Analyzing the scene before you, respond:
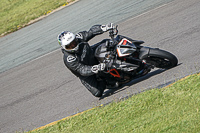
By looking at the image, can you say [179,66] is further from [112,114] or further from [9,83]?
[9,83]

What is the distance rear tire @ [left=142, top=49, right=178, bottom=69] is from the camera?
6.57 m

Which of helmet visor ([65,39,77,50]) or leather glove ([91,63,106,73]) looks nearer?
leather glove ([91,63,106,73])

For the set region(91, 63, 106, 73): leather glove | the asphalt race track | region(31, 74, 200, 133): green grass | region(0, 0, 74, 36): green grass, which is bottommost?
region(0, 0, 74, 36): green grass

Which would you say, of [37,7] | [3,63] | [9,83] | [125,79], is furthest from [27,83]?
[37,7]

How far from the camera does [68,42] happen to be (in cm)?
686

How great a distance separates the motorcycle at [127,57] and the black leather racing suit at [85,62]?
223 mm

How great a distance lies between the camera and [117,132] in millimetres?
5309

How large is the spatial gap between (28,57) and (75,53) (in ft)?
20.2

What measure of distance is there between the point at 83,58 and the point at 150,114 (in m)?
2.49

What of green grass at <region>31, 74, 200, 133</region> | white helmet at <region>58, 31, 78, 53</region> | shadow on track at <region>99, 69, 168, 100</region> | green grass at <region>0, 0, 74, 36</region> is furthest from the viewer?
green grass at <region>0, 0, 74, 36</region>

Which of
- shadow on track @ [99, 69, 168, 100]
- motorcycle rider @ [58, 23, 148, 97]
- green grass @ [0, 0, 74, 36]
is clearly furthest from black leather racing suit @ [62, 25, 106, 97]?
green grass @ [0, 0, 74, 36]

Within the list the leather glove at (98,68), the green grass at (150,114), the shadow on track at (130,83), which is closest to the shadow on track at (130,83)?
the shadow on track at (130,83)

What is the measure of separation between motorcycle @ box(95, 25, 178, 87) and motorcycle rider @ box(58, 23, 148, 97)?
24 centimetres

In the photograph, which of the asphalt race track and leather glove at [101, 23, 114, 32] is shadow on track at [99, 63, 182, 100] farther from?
leather glove at [101, 23, 114, 32]
